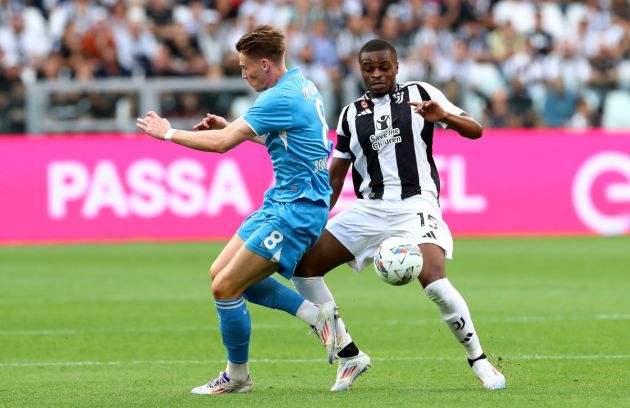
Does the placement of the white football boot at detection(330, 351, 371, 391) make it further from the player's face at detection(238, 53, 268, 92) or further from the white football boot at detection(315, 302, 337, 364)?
the player's face at detection(238, 53, 268, 92)

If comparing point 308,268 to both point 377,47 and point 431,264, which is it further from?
point 377,47

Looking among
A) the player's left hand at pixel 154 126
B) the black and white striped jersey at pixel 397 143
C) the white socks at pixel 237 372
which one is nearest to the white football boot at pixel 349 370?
the white socks at pixel 237 372

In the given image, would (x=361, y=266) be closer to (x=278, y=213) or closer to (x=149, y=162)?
(x=278, y=213)

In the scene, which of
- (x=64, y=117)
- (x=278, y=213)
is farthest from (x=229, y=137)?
(x=64, y=117)

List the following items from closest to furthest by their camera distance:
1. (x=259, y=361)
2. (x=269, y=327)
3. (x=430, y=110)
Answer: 1. (x=430, y=110)
2. (x=259, y=361)
3. (x=269, y=327)

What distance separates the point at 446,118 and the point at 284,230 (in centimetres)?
117

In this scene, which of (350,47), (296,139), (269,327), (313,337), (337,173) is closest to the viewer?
(296,139)

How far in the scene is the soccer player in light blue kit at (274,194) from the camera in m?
7.39

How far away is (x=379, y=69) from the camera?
799 centimetres

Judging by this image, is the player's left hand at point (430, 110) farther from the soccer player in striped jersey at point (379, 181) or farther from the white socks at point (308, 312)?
the white socks at point (308, 312)

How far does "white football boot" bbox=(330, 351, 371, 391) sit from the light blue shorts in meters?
0.67

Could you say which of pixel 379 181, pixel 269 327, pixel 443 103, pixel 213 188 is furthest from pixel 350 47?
pixel 443 103

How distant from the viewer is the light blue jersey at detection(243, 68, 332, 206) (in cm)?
744

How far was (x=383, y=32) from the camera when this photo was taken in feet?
73.8
